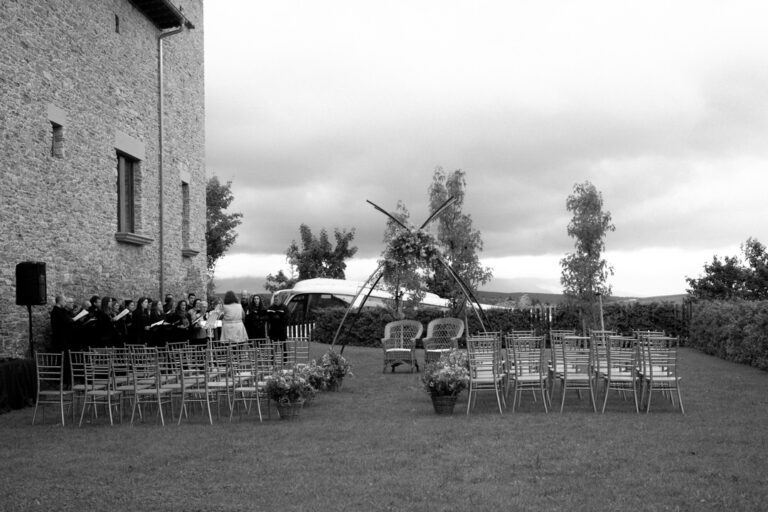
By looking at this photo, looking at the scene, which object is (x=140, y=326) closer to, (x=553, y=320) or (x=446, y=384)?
(x=446, y=384)

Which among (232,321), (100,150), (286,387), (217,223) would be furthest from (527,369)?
(217,223)

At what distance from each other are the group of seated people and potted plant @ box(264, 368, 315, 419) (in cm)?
496

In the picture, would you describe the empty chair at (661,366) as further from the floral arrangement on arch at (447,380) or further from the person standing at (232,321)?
the person standing at (232,321)

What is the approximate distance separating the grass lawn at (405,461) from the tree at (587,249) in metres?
13.1

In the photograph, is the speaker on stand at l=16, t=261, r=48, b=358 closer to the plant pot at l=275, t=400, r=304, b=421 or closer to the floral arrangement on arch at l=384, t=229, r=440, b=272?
the plant pot at l=275, t=400, r=304, b=421

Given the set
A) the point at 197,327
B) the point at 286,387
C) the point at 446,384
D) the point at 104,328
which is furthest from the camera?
the point at 197,327

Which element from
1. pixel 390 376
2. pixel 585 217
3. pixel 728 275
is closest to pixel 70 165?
pixel 390 376

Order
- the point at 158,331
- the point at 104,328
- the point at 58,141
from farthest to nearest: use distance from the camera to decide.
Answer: the point at 158,331
the point at 58,141
the point at 104,328

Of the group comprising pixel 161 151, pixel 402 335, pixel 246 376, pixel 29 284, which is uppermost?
pixel 161 151

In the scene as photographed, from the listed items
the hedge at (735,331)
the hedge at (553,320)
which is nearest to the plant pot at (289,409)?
the hedge at (735,331)

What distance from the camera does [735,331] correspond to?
1886 cm

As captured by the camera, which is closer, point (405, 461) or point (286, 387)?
point (405, 461)

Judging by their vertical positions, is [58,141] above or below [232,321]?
above

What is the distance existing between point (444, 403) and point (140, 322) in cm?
742
